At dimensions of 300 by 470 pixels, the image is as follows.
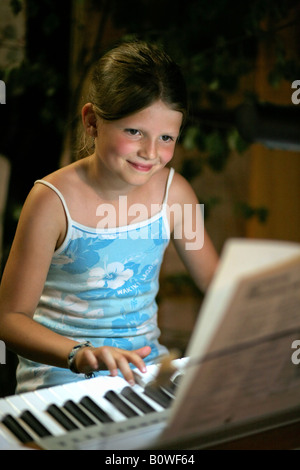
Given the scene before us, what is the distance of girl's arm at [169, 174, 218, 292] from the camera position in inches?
61.8

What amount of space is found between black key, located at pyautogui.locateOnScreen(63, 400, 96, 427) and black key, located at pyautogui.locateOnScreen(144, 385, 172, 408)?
4.8 inches

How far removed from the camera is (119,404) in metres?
1.02

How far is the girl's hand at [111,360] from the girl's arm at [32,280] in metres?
0.09

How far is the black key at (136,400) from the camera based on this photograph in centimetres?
100

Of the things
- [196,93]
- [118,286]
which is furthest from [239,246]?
[196,93]

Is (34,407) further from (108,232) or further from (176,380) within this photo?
(108,232)

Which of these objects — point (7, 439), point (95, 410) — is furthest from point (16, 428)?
point (95, 410)

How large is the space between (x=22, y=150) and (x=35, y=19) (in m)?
0.42

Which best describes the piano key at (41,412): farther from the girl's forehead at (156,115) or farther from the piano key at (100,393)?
the girl's forehead at (156,115)

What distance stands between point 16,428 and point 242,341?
0.42 metres

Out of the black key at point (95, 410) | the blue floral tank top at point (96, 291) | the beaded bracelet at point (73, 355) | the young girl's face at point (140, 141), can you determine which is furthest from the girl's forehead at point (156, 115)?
the black key at point (95, 410)

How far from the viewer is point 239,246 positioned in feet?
2.13

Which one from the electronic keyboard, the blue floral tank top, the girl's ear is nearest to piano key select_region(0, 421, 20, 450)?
the electronic keyboard

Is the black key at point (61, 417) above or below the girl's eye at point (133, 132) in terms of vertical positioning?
below
